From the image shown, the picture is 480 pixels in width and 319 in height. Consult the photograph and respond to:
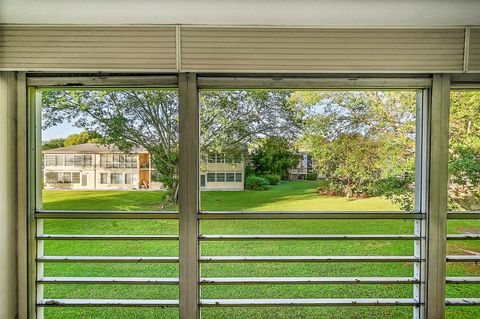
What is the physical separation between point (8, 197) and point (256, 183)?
1.82 meters

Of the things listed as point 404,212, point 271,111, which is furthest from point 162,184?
point 404,212

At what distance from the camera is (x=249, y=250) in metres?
2.42

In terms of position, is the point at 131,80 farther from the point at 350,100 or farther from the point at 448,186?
the point at 448,186

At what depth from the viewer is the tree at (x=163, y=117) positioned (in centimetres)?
239

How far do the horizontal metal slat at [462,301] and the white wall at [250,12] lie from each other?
201 centimetres

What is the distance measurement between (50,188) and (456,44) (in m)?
3.15

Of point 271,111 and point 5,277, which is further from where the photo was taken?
point 271,111

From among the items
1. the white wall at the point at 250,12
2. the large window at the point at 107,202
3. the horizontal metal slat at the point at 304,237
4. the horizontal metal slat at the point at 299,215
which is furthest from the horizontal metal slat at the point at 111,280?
the white wall at the point at 250,12

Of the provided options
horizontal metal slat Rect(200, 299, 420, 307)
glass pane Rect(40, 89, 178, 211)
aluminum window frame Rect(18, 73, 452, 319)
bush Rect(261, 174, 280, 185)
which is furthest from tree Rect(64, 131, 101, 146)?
horizontal metal slat Rect(200, 299, 420, 307)

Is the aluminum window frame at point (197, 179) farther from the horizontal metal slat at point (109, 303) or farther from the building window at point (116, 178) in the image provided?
the building window at point (116, 178)

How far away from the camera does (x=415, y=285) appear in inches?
94.7

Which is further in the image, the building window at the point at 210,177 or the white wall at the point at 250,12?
the building window at the point at 210,177

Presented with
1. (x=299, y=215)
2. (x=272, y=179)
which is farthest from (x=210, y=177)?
(x=299, y=215)

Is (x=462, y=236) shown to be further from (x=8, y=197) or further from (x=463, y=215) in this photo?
(x=8, y=197)
